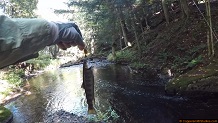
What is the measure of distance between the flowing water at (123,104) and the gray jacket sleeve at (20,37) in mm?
6757

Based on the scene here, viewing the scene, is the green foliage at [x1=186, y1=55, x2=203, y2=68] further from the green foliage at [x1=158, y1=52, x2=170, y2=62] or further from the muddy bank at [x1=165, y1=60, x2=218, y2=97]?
the green foliage at [x1=158, y1=52, x2=170, y2=62]

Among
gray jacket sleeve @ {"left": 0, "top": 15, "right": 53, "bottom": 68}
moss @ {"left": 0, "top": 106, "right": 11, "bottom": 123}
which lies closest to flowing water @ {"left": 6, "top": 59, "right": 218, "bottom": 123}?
moss @ {"left": 0, "top": 106, "right": 11, "bottom": 123}

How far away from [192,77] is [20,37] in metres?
9.00

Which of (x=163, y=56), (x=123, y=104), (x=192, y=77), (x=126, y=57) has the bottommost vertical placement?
(x=123, y=104)

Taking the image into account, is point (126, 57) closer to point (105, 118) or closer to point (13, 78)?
point (13, 78)

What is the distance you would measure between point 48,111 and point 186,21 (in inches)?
427

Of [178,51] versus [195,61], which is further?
[178,51]

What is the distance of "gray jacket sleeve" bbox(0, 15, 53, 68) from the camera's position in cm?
106

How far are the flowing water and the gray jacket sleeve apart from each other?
6.76 m

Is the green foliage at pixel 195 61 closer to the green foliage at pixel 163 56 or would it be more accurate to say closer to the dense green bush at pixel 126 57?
the green foliage at pixel 163 56

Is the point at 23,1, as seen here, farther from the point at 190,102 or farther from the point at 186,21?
the point at 190,102

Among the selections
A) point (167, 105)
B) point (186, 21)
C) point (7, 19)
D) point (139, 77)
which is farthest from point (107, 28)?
point (7, 19)

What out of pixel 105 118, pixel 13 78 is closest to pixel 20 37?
pixel 105 118

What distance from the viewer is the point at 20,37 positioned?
3.56ft
